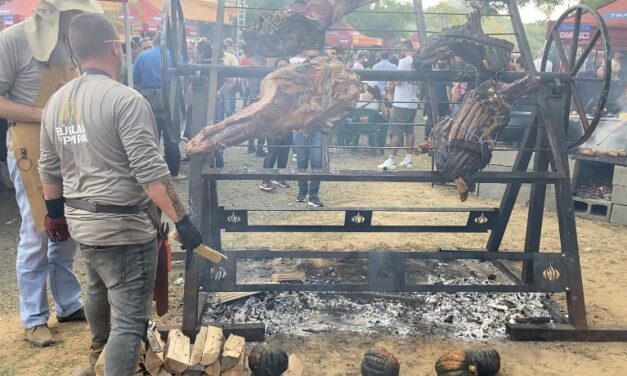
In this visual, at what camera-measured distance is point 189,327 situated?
12.3 feet

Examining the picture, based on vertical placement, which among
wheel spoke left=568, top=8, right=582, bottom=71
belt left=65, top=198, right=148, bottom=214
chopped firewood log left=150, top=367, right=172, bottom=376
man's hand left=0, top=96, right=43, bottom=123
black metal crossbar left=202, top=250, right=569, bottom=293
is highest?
wheel spoke left=568, top=8, right=582, bottom=71

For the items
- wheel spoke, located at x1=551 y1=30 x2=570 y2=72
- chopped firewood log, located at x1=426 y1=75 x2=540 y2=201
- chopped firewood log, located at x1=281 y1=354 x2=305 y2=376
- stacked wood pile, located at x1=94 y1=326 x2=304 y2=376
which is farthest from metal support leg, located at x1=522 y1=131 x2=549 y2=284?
stacked wood pile, located at x1=94 y1=326 x2=304 y2=376

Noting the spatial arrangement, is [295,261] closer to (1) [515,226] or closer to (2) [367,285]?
(2) [367,285]

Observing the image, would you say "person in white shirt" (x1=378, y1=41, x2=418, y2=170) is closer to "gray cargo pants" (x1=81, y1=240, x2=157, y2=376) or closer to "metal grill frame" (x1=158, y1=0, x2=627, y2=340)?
"metal grill frame" (x1=158, y1=0, x2=627, y2=340)

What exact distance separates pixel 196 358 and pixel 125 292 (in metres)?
0.62

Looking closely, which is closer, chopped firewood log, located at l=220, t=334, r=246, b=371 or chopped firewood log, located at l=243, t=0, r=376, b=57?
chopped firewood log, located at l=220, t=334, r=246, b=371

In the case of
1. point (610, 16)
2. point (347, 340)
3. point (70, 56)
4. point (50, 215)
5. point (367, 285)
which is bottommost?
point (347, 340)

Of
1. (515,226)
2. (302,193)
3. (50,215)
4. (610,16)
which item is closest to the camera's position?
(50,215)

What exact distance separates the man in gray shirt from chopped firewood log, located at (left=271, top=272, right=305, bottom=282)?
2.02m

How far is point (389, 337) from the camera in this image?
4.04m

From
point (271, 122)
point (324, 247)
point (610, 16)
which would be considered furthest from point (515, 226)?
point (610, 16)

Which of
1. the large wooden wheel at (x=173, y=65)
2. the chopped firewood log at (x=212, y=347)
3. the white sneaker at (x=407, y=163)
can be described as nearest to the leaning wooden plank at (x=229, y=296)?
the chopped firewood log at (x=212, y=347)

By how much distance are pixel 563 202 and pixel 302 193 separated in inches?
174

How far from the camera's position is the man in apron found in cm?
353
